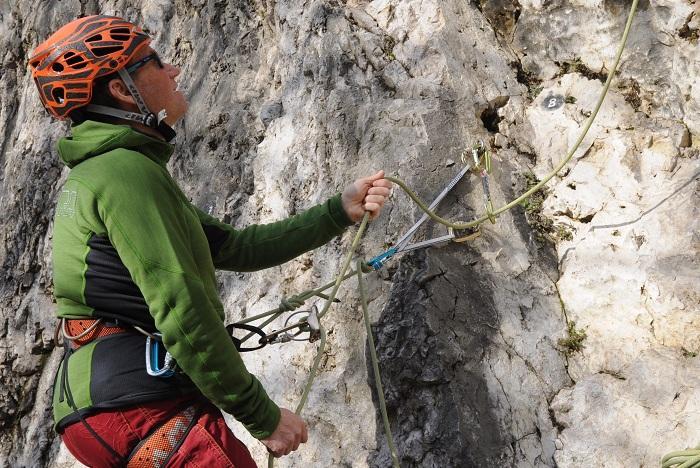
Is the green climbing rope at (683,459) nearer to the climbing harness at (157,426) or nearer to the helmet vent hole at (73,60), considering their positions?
the climbing harness at (157,426)

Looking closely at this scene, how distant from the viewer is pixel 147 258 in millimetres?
2398

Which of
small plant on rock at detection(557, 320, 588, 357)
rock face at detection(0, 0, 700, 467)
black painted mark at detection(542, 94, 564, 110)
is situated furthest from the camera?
black painted mark at detection(542, 94, 564, 110)

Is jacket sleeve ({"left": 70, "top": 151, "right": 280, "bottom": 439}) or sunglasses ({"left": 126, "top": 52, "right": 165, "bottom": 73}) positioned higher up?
sunglasses ({"left": 126, "top": 52, "right": 165, "bottom": 73})

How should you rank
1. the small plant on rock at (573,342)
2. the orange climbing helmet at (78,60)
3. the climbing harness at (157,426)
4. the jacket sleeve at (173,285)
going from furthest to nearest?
the small plant on rock at (573,342)
the orange climbing helmet at (78,60)
the climbing harness at (157,426)
the jacket sleeve at (173,285)

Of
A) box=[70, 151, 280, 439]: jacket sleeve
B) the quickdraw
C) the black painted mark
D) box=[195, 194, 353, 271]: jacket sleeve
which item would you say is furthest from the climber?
the black painted mark

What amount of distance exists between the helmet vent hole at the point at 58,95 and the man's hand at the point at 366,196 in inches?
48.9

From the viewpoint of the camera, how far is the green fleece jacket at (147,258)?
241 centimetres

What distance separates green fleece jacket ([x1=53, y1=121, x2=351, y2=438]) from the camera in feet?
7.91

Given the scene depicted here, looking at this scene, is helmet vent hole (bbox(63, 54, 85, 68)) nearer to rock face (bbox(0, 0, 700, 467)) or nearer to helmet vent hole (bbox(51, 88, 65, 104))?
helmet vent hole (bbox(51, 88, 65, 104))

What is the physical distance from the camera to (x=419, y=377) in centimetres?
343

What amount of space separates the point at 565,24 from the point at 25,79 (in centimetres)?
517

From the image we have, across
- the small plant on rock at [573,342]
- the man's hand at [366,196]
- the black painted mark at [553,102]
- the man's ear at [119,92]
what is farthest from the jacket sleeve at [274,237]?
the black painted mark at [553,102]

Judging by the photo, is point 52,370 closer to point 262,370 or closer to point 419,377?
point 262,370

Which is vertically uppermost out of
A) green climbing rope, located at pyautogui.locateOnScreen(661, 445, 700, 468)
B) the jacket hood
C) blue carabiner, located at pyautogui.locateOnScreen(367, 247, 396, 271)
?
the jacket hood
